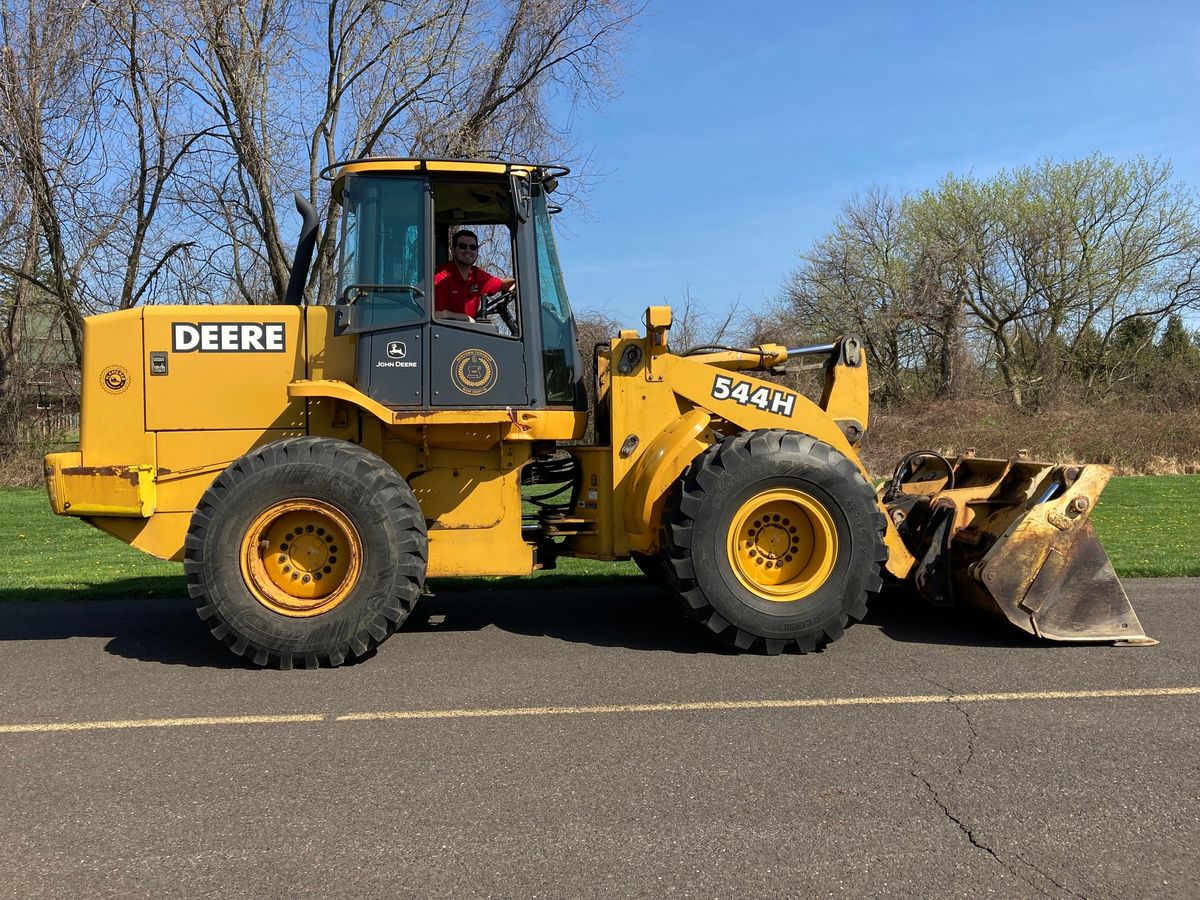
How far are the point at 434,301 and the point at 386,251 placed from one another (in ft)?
1.41

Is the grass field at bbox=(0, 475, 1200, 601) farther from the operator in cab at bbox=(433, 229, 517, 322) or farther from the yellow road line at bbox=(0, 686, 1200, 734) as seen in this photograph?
the yellow road line at bbox=(0, 686, 1200, 734)

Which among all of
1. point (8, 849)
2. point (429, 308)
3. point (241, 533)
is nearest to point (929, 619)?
point (429, 308)

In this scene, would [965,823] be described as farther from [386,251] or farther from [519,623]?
[386,251]

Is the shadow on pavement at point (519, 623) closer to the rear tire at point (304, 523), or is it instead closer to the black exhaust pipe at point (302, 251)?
the rear tire at point (304, 523)

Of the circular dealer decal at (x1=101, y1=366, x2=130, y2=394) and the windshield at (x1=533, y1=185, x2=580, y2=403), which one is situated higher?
the windshield at (x1=533, y1=185, x2=580, y2=403)

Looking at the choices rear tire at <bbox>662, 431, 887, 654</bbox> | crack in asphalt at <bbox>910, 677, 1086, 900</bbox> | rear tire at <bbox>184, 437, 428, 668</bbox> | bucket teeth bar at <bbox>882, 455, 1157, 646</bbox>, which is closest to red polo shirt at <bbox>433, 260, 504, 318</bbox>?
rear tire at <bbox>184, 437, 428, 668</bbox>

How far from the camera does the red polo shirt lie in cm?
610

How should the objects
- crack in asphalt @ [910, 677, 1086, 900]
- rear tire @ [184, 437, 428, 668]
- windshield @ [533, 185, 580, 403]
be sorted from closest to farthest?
crack in asphalt @ [910, 677, 1086, 900] → rear tire @ [184, 437, 428, 668] → windshield @ [533, 185, 580, 403]

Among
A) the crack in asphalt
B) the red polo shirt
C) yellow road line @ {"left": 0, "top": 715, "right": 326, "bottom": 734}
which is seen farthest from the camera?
the red polo shirt

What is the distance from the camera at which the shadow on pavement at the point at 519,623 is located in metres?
6.02

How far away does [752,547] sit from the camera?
605 centimetres

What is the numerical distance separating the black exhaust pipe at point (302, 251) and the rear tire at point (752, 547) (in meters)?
2.99

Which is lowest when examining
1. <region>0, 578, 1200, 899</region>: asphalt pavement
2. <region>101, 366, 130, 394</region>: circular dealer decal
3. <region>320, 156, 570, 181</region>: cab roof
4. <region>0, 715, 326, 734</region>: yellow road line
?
<region>0, 715, 326, 734</region>: yellow road line

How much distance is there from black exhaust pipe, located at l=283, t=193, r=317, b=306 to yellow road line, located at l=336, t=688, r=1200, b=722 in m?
3.14
